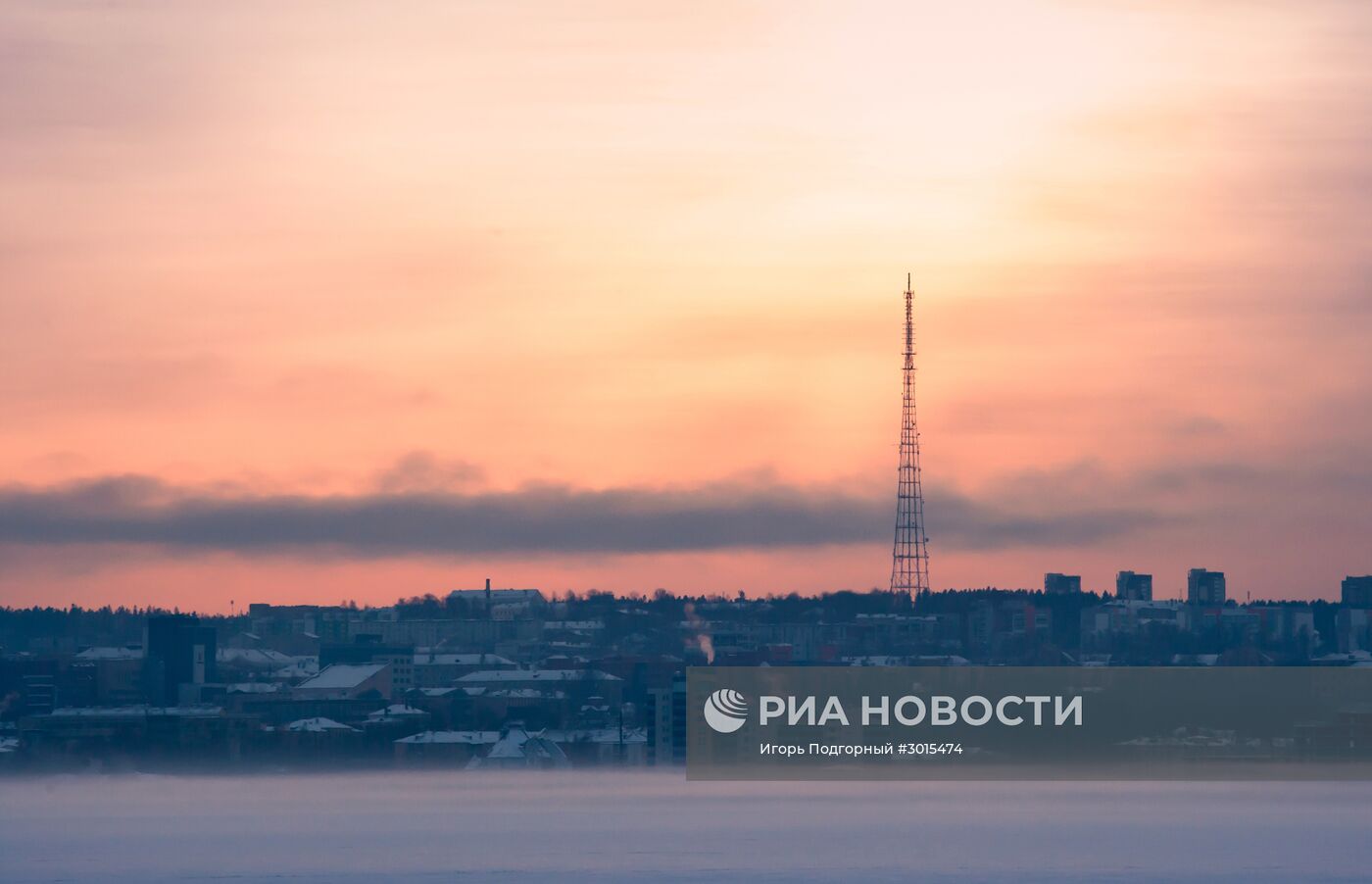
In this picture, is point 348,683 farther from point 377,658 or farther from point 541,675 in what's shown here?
point 377,658

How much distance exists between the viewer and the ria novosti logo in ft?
165

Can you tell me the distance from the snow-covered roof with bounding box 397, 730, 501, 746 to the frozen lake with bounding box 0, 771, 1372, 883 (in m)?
6.51

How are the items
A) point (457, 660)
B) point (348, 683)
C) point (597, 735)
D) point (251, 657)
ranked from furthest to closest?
point (251, 657)
point (457, 660)
point (348, 683)
point (597, 735)

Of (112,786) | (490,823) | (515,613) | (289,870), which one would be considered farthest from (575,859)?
(515,613)

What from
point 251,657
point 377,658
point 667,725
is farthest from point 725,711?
point 251,657

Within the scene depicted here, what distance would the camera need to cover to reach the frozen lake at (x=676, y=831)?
2770cm

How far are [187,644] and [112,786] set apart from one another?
20.1 meters

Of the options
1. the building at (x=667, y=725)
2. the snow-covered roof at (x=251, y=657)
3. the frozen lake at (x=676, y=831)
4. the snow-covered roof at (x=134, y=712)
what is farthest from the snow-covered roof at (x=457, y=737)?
the snow-covered roof at (x=251, y=657)

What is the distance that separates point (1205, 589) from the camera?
8756cm

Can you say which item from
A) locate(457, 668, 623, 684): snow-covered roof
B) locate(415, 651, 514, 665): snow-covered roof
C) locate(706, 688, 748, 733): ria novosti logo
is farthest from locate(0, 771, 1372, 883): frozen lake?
locate(415, 651, 514, 665): snow-covered roof

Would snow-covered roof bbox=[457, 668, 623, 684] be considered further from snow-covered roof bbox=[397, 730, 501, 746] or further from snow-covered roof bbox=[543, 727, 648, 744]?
snow-covered roof bbox=[397, 730, 501, 746]

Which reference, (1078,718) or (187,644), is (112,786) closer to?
(187,644)

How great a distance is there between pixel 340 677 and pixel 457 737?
13.7 m

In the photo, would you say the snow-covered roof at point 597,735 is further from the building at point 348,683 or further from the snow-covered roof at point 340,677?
the snow-covered roof at point 340,677
